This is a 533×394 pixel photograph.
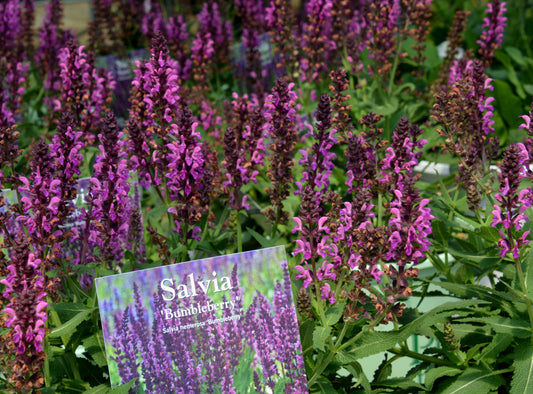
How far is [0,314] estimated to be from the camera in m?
2.26

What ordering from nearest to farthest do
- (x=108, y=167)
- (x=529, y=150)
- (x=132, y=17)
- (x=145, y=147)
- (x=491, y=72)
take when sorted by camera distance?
1. (x=108, y=167)
2. (x=529, y=150)
3. (x=145, y=147)
4. (x=491, y=72)
5. (x=132, y=17)

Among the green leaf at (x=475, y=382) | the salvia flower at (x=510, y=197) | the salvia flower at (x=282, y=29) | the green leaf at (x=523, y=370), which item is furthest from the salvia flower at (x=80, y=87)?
the green leaf at (x=523, y=370)

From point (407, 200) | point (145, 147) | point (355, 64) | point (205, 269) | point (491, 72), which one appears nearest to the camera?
point (407, 200)

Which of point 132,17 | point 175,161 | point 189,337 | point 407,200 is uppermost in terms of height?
point 132,17

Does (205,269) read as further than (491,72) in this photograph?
No

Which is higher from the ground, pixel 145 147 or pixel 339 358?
pixel 145 147

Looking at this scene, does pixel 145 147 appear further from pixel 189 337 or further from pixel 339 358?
pixel 339 358

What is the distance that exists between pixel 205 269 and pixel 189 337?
0.75 feet

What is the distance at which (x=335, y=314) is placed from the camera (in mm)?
2232

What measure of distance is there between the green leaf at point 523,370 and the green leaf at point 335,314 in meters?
0.68

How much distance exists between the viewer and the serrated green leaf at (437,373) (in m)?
2.46

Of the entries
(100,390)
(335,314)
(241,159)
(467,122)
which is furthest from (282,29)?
(100,390)

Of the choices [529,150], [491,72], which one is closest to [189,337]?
[529,150]

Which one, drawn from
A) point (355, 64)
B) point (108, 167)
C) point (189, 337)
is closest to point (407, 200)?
point (189, 337)
